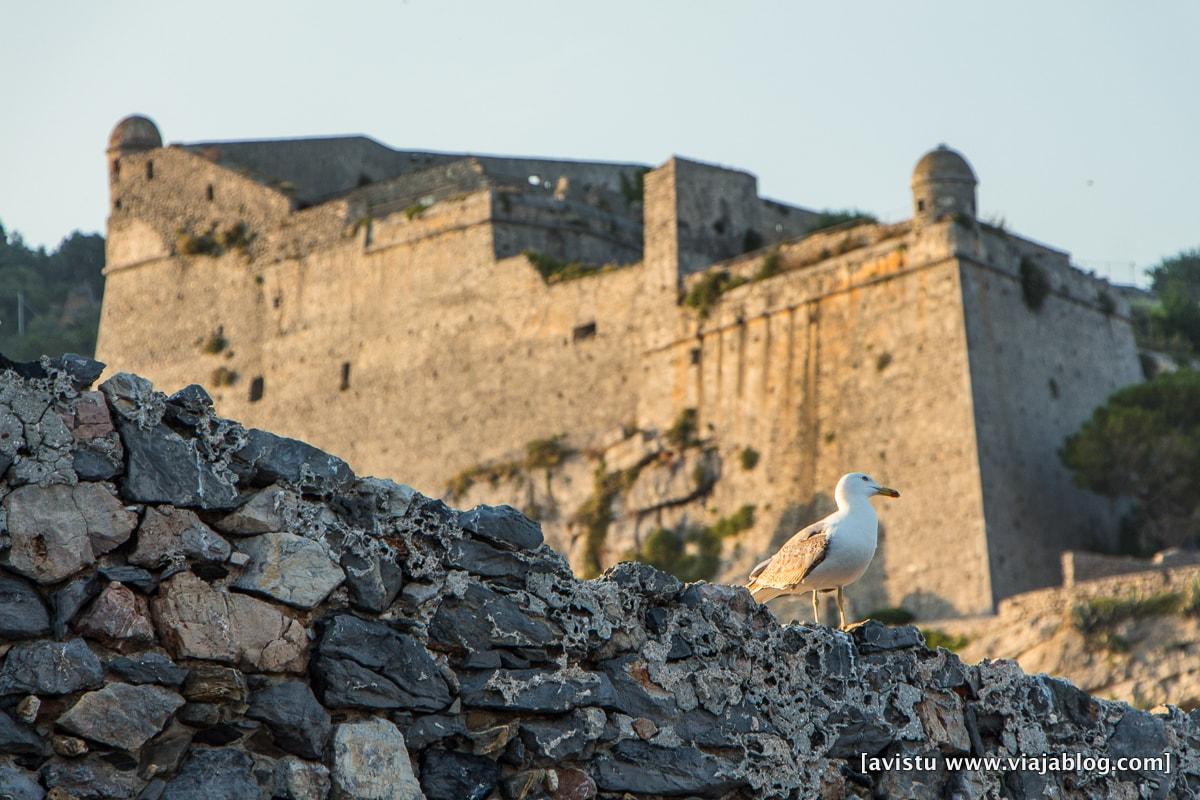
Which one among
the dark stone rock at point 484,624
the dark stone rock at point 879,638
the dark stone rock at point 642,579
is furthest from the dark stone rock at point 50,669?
the dark stone rock at point 879,638

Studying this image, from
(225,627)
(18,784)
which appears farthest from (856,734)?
(18,784)

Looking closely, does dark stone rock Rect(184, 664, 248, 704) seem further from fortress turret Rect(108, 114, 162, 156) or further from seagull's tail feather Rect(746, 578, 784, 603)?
fortress turret Rect(108, 114, 162, 156)

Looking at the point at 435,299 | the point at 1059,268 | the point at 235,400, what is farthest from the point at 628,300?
the point at 235,400

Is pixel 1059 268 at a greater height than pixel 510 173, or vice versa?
pixel 510 173

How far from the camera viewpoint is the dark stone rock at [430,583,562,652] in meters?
6.94

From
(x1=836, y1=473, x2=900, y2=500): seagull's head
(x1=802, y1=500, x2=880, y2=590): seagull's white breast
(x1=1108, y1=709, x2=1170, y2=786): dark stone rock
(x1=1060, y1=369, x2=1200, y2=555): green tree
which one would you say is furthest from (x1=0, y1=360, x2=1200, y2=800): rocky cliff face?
(x1=1060, y1=369, x2=1200, y2=555): green tree

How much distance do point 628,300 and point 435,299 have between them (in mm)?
4581

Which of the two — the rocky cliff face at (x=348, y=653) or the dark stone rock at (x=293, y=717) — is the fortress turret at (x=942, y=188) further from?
the dark stone rock at (x=293, y=717)

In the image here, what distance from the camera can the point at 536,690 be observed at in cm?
705

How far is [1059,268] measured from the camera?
34.0m

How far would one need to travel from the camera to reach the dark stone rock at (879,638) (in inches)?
321

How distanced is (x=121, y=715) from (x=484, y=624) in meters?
1.37

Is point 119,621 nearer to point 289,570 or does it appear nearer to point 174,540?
point 174,540

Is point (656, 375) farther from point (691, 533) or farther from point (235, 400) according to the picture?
point (235, 400)
